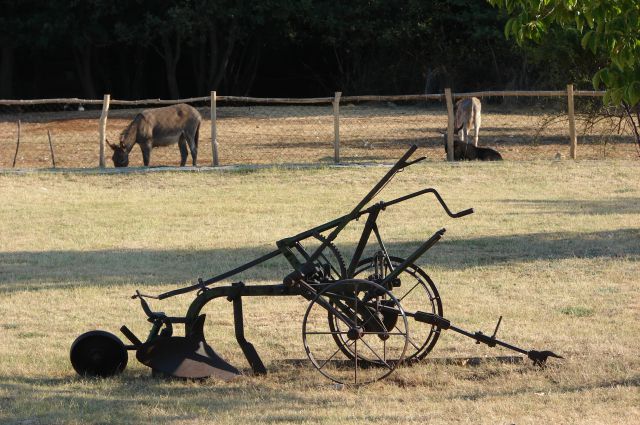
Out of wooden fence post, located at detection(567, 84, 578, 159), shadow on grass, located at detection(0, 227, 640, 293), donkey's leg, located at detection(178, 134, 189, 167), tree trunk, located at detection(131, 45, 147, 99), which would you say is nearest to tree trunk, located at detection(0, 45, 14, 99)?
tree trunk, located at detection(131, 45, 147, 99)

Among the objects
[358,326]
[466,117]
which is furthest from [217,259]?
[466,117]

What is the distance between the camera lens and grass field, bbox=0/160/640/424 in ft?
21.9

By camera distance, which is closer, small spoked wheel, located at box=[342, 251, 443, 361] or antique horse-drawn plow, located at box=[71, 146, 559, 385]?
antique horse-drawn plow, located at box=[71, 146, 559, 385]

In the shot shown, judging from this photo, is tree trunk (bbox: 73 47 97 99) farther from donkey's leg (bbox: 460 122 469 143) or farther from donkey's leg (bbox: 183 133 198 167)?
donkey's leg (bbox: 460 122 469 143)

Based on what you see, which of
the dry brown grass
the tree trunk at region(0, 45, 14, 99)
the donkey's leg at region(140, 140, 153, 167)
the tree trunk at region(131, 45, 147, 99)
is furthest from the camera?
the tree trunk at region(131, 45, 147, 99)

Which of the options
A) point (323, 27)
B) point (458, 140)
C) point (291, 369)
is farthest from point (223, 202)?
point (323, 27)

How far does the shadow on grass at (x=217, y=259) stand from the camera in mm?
11073

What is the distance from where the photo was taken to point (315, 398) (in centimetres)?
682

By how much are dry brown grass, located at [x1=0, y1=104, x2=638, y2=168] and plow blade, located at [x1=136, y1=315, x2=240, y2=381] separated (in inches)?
607

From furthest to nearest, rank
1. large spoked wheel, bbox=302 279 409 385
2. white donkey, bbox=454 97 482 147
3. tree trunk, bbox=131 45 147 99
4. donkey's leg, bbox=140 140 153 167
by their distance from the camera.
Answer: tree trunk, bbox=131 45 147 99
white donkey, bbox=454 97 482 147
donkey's leg, bbox=140 140 153 167
large spoked wheel, bbox=302 279 409 385

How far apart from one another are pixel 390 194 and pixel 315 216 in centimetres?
A: 290

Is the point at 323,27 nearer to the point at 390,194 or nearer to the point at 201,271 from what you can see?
the point at 390,194

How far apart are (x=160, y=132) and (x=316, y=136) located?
5997 mm

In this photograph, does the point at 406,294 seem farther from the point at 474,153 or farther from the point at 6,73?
the point at 6,73
